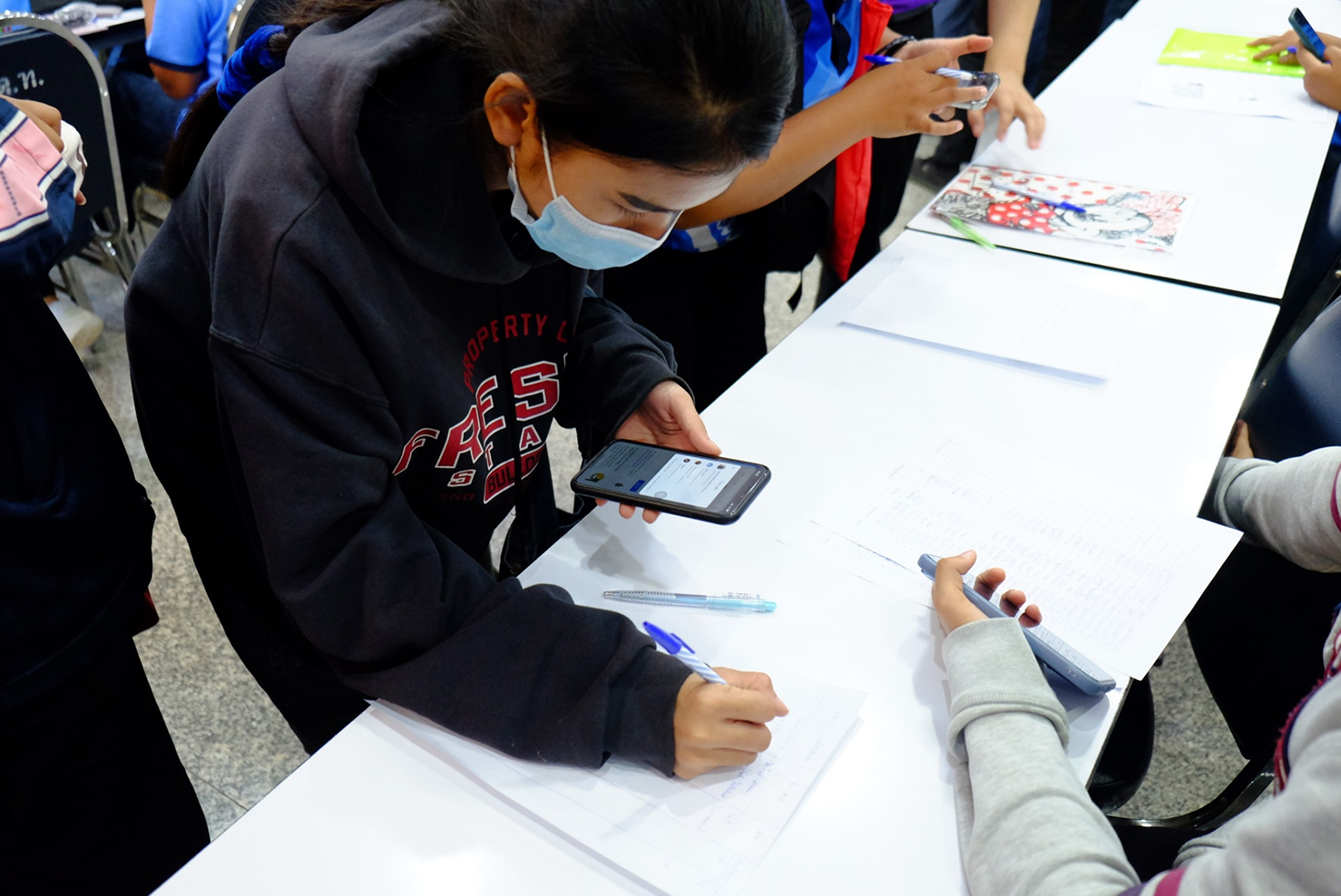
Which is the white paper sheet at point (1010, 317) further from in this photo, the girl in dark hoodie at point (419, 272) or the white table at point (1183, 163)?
the girl in dark hoodie at point (419, 272)

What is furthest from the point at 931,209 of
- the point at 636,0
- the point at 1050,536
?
the point at 636,0

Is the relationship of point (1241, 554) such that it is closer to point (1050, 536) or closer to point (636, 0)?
point (1050, 536)

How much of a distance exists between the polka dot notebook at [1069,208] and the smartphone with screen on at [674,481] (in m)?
0.74

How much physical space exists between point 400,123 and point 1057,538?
0.63 m

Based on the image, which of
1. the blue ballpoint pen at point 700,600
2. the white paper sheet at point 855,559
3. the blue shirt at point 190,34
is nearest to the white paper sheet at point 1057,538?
the white paper sheet at point 855,559

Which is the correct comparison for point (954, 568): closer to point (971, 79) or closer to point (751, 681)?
point (751, 681)

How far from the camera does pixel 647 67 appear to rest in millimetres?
570

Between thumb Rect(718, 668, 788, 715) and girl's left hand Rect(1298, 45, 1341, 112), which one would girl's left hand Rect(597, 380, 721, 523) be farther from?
girl's left hand Rect(1298, 45, 1341, 112)

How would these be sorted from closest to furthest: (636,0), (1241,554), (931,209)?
(636,0)
(1241,554)
(931,209)

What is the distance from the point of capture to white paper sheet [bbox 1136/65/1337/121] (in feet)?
5.52

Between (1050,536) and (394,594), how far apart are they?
0.55m

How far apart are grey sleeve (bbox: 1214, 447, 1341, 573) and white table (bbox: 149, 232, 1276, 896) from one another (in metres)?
0.06

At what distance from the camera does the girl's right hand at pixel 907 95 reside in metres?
1.17

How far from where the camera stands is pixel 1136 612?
0.76 metres
